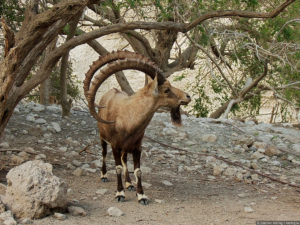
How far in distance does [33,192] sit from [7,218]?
0.37m

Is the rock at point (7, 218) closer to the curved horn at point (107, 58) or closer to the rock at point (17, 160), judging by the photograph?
the curved horn at point (107, 58)

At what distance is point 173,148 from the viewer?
9.07 m

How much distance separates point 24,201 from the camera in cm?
491

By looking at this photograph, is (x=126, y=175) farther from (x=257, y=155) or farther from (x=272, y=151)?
(x=272, y=151)

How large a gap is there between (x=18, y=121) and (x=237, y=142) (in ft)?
14.7

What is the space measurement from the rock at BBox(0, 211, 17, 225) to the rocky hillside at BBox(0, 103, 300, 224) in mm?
1476

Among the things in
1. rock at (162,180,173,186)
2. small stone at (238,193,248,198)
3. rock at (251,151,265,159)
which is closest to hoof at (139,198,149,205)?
rock at (162,180,173,186)

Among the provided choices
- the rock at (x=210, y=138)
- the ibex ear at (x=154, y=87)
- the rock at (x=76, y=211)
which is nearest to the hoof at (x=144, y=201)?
the rock at (x=76, y=211)

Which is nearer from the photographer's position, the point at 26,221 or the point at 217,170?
the point at 26,221

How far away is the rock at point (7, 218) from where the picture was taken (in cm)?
466

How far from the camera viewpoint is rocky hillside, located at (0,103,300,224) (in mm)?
7605

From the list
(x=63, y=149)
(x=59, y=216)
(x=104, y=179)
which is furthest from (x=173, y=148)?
(x=59, y=216)

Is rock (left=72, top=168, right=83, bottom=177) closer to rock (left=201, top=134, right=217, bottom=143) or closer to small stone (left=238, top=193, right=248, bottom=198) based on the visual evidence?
→ small stone (left=238, top=193, right=248, bottom=198)

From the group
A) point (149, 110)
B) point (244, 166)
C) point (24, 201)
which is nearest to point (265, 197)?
point (244, 166)
